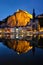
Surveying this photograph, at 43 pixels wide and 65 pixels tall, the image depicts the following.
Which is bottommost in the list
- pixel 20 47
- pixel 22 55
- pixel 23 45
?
pixel 22 55

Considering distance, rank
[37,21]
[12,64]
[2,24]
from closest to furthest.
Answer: [12,64]
[37,21]
[2,24]

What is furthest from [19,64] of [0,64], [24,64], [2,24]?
[2,24]

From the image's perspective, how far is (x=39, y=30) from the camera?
79938mm

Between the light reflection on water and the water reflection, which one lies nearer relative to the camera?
the light reflection on water

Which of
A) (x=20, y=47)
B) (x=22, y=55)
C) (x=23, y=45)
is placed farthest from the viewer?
(x=23, y=45)

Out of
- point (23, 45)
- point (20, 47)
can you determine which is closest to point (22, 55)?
point (20, 47)

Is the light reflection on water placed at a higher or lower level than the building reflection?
lower

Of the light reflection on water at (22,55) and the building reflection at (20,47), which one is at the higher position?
the building reflection at (20,47)

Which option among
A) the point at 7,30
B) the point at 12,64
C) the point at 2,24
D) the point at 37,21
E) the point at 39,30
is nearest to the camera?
the point at 12,64

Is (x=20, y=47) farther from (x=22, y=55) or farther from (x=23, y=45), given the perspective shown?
(x=22, y=55)

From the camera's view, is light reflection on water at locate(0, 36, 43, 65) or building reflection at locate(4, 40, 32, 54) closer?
light reflection on water at locate(0, 36, 43, 65)

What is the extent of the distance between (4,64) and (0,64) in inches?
6.4

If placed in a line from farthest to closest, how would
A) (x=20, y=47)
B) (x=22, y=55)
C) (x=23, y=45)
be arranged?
1. (x=23, y=45)
2. (x=20, y=47)
3. (x=22, y=55)

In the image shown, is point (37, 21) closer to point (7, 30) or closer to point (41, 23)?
point (41, 23)
